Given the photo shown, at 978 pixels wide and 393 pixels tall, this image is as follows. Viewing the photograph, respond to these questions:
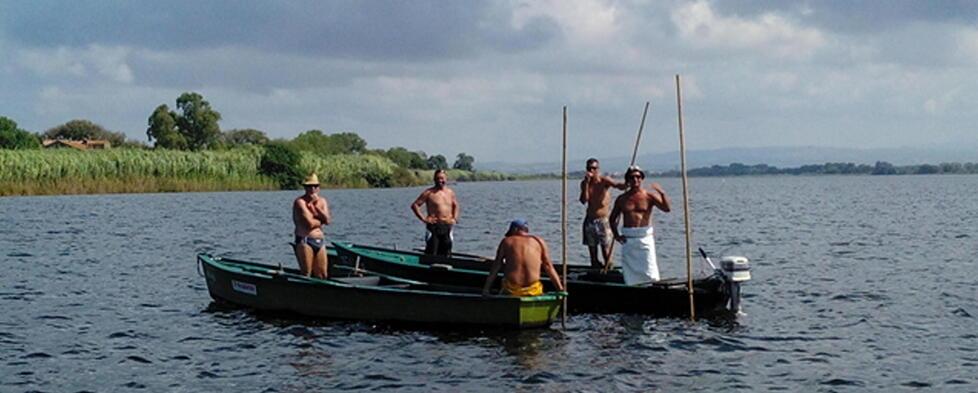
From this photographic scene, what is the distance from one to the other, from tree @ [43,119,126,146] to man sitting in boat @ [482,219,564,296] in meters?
139

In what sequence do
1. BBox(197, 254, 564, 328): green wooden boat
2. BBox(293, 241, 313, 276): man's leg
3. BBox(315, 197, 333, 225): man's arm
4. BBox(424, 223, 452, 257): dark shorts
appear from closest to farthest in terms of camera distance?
BBox(197, 254, 564, 328): green wooden boat, BBox(315, 197, 333, 225): man's arm, BBox(293, 241, 313, 276): man's leg, BBox(424, 223, 452, 257): dark shorts

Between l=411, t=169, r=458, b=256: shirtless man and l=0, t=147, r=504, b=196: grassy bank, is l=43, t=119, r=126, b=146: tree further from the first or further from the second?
l=411, t=169, r=458, b=256: shirtless man

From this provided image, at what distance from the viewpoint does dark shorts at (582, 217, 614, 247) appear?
18.0 meters

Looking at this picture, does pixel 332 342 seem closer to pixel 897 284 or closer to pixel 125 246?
pixel 897 284

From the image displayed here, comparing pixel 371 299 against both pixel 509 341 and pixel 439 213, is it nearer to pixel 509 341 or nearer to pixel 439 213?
pixel 509 341

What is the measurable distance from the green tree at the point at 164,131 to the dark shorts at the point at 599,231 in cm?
10445

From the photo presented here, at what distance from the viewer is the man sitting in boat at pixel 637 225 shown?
15914 mm

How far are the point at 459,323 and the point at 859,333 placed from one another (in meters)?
5.97

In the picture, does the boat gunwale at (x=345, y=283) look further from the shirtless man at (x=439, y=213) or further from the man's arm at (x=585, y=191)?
the man's arm at (x=585, y=191)

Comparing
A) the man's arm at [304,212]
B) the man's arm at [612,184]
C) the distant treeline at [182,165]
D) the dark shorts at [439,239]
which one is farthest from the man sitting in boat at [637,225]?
the distant treeline at [182,165]

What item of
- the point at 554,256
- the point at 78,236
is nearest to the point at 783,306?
the point at 554,256

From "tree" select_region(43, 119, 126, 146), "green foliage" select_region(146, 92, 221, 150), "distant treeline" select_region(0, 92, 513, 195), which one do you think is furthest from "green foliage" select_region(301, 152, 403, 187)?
"tree" select_region(43, 119, 126, 146)

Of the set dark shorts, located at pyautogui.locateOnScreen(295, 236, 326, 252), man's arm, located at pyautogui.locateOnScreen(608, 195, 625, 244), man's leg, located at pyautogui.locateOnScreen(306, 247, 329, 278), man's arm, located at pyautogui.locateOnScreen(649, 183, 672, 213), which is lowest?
man's leg, located at pyautogui.locateOnScreen(306, 247, 329, 278)

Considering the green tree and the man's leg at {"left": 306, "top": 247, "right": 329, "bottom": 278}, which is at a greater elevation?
the green tree
